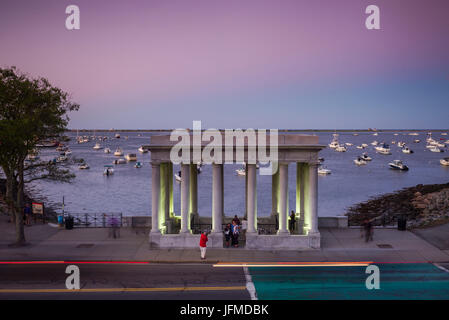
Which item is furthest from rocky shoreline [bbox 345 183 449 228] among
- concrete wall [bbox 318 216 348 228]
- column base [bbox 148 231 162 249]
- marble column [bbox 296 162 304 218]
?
column base [bbox 148 231 162 249]

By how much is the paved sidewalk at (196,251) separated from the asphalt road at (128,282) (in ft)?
4.34

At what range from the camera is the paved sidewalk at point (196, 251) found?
2247cm

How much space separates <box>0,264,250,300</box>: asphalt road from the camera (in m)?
17.3

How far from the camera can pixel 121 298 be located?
16953 millimetres

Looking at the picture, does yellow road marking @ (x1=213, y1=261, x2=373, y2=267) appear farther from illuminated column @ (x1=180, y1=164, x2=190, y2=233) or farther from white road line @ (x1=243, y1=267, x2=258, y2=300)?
illuminated column @ (x1=180, y1=164, x2=190, y2=233)

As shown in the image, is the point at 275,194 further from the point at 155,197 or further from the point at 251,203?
the point at 155,197

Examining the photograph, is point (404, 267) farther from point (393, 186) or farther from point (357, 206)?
point (393, 186)

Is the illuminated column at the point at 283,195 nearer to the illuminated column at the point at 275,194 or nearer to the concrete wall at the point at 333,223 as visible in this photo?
the illuminated column at the point at 275,194

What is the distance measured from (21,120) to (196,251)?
1279cm

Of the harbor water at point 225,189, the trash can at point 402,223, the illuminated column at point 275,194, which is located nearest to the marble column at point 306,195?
the illuminated column at point 275,194

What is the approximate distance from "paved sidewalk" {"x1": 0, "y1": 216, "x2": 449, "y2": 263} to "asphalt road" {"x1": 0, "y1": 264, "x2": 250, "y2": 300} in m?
1.32

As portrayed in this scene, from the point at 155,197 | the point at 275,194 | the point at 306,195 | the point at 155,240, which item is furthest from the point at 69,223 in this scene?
the point at 306,195

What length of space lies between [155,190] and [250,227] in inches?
249
